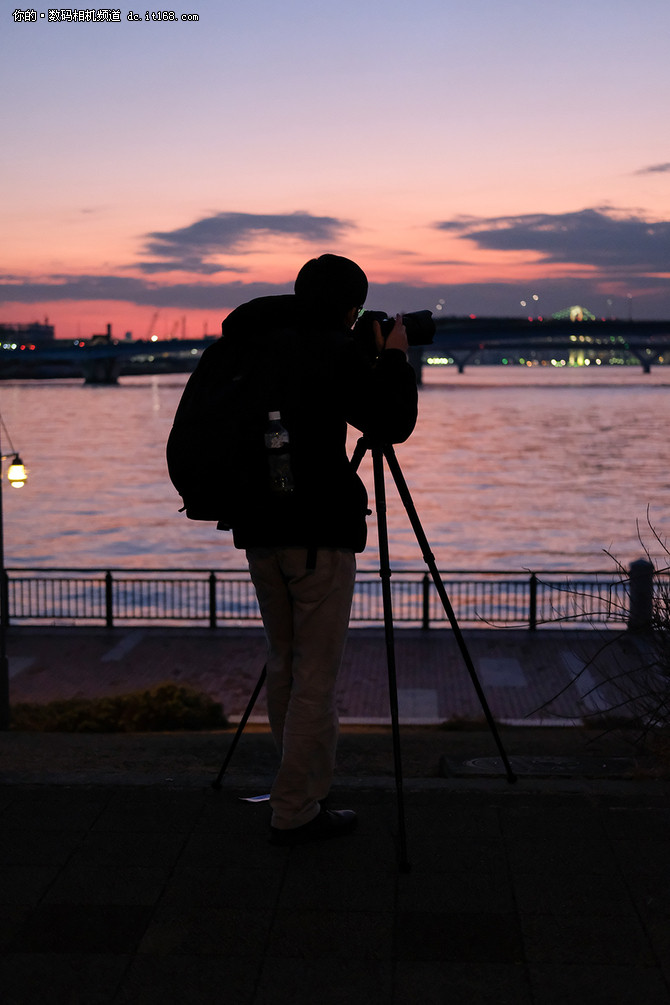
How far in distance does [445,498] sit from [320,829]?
6230 cm

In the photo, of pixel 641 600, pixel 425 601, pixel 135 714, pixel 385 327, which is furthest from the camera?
pixel 425 601

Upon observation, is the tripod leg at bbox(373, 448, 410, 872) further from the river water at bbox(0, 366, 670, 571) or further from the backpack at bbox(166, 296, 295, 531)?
the river water at bbox(0, 366, 670, 571)

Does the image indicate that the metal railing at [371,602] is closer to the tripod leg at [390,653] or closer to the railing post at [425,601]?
the railing post at [425,601]

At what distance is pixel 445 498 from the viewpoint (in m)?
65.9

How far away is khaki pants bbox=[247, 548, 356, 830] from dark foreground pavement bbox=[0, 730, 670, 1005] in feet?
0.66

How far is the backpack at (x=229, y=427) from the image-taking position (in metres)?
3.76

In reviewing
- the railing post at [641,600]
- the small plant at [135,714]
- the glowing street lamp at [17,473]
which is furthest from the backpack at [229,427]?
the glowing street lamp at [17,473]

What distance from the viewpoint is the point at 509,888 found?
3.53 m

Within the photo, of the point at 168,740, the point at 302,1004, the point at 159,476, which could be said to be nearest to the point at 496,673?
the point at 168,740

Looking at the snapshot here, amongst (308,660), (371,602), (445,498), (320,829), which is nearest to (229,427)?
(308,660)

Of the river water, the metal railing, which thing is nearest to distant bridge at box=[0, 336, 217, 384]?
the river water

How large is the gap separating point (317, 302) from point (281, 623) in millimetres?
1177

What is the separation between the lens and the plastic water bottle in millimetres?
3719

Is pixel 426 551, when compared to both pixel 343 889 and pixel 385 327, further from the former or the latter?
pixel 343 889
